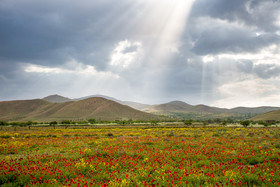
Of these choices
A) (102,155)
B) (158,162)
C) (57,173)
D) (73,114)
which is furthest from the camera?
(73,114)

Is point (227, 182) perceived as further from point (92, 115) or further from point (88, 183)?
point (92, 115)

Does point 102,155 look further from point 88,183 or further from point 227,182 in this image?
point 227,182

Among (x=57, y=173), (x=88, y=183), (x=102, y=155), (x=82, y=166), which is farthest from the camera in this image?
(x=102, y=155)

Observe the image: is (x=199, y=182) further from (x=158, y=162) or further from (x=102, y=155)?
(x=102, y=155)

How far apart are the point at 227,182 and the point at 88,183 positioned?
20.8 ft

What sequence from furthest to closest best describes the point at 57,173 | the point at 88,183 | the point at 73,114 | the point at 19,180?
the point at 73,114, the point at 57,173, the point at 19,180, the point at 88,183

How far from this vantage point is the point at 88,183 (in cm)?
789

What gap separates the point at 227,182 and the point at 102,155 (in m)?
9.43

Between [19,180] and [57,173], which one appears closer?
[19,180]

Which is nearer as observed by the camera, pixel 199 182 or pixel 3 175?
pixel 199 182

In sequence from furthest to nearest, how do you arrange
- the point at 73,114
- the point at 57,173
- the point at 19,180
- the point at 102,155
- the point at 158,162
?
the point at 73,114 → the point at 102,155 → the point at 158,162 → the point at 57,173 → the point at 19,180

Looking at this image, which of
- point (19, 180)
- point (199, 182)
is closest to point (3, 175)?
point (19, 180)

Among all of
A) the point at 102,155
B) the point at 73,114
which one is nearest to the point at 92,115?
the point at 73,114

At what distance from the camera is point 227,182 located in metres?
7.98
